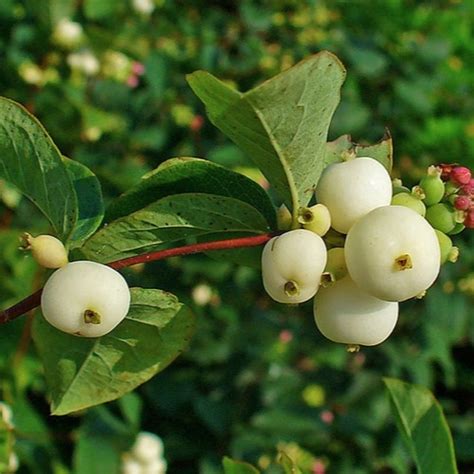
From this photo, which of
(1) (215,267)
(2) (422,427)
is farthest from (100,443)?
(2) (422,427)

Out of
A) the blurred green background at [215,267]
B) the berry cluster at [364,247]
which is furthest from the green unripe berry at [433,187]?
the blurred green background at [215,267]

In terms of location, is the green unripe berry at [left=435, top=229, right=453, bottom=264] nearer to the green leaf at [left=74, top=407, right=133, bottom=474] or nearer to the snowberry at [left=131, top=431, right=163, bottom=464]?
the green leaf at [left=74, top=407, right=133, bottom=474]

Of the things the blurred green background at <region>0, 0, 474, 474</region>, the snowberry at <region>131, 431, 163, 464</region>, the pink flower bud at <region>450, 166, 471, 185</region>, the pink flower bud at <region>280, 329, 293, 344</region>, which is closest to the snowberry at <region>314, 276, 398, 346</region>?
the pink flower bud at <region>450, 166, 471, 185</region>

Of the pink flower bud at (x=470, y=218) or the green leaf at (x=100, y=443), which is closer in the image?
the pink flower bud at (x=470, y=218)

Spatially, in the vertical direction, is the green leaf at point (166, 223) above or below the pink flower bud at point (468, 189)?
below

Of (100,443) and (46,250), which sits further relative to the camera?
(100,443)

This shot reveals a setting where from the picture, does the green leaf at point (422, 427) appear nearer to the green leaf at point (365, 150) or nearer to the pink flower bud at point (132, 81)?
the green leaf at point (365, 150)

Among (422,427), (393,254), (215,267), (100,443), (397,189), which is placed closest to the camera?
(393,254)

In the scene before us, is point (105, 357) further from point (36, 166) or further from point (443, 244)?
point (443, 244)
